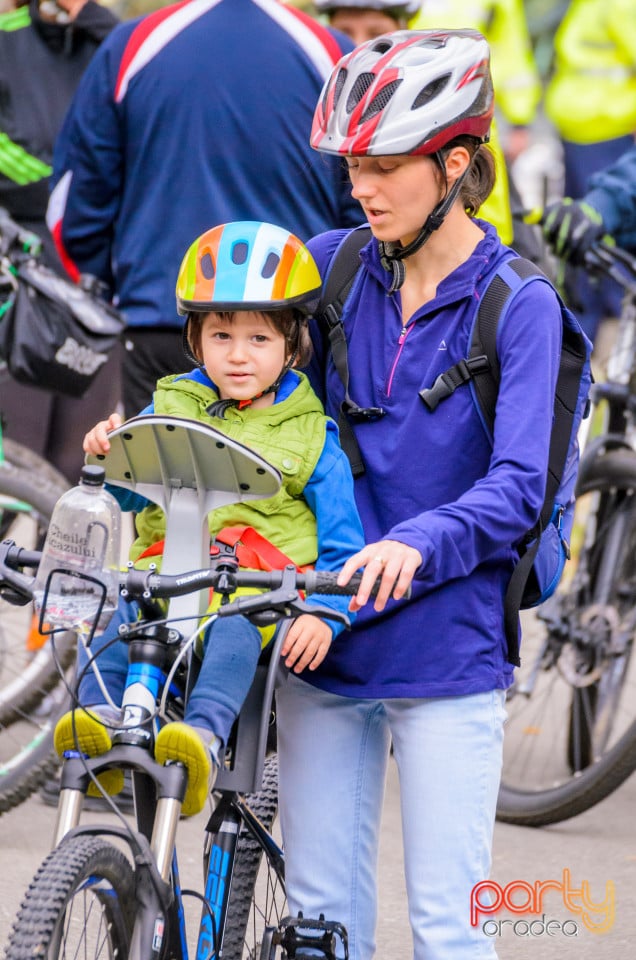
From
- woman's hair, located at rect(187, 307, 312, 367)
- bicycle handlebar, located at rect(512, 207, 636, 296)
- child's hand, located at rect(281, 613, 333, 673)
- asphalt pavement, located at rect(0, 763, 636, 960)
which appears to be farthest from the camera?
bicycle handlebar, located at rect(512, 207, 636, 296)

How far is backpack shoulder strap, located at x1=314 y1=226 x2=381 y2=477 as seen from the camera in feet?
10.6

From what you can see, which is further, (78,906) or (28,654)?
(28,654)

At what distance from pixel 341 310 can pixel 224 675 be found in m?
0.79

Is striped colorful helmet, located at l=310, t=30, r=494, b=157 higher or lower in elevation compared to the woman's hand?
higher

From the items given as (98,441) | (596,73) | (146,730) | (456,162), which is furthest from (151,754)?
(596,73)

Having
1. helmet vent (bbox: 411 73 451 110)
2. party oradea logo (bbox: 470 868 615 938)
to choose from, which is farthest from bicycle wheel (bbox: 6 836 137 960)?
party oradea logo (bbox: 470 868 615 938)

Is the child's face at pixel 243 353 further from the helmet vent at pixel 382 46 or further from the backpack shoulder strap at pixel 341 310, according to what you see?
the helmet vent at pixel 382 46

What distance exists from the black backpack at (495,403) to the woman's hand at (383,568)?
0.44 m

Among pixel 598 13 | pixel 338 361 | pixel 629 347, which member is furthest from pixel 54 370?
pixel 598 13

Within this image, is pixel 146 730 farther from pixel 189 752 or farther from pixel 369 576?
pixel 369 576

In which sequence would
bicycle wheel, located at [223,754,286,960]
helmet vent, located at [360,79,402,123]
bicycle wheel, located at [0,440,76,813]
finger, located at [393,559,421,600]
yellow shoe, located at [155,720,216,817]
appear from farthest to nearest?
bicycle wheel, located at [0,440,76,813] < bicycle wheel, located at [223,754,286,960] < helmet vent, located at [360,79,402,123] < yellow shoe, located at [155,720,216,817] < finger, located at [393,559,421,600]

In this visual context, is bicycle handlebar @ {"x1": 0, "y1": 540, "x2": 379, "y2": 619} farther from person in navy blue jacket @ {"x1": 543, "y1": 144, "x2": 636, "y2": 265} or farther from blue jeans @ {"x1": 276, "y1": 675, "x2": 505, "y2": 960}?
person in navy blue jacket @ {"x1": 543, "y1": 144, "x2": 636, "y2": 265}

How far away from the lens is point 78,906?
2.75 meters

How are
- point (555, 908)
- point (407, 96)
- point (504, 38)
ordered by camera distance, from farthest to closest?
point (504, 38), point (555, 908), point (407, 96)
